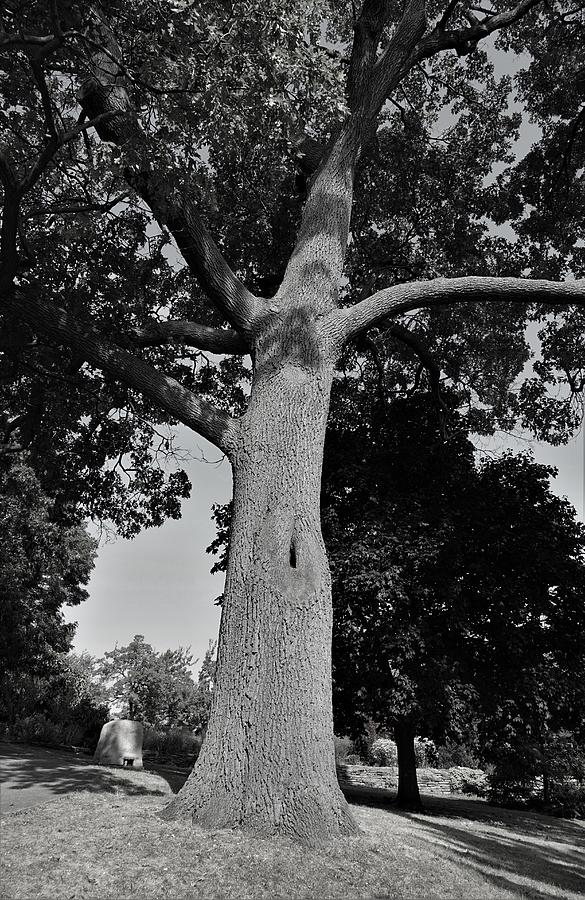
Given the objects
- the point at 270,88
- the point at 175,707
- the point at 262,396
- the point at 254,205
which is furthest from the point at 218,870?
the point at 175,707

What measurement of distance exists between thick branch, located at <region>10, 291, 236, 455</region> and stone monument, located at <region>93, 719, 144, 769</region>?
7.56 metres

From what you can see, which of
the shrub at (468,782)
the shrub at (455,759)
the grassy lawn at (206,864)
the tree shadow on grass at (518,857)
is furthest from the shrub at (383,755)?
the grassy lawn at (206,864)

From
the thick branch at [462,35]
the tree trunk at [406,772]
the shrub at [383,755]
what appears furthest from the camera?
the shrub at [383,755]

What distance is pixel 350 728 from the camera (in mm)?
11820

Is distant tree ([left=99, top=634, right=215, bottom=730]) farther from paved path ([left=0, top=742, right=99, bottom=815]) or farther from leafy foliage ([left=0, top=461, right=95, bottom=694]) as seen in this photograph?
paved path ([left=0, top=742, right=99, bottom=815])

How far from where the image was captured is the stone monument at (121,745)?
10.9 m

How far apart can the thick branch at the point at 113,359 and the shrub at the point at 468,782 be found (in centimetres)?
1723

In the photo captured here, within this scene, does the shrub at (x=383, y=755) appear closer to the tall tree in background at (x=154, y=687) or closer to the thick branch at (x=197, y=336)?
the tall tree in background at (x=154, y=687)

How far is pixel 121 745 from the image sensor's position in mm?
10969

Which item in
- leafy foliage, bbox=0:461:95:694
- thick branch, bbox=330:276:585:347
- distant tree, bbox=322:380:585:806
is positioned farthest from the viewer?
leafy foliage, bbox=0:461:95:694

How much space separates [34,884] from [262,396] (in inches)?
172

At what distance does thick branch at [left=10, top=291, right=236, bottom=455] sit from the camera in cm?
648

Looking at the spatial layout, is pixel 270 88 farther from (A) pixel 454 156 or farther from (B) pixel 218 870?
(A) pixel 454 156

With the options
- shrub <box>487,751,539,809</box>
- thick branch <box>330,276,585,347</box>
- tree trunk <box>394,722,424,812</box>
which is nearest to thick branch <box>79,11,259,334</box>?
thick branch <box>330,276,585,347</box>
